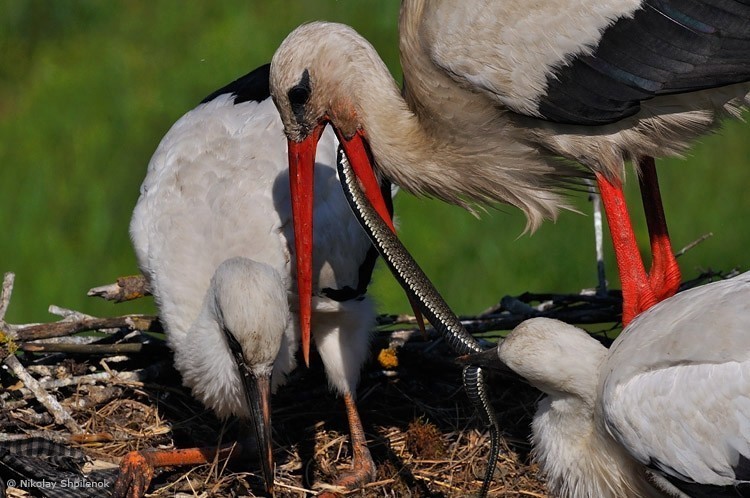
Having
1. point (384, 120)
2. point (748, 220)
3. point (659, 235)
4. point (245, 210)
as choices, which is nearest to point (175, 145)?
point (245, 210)

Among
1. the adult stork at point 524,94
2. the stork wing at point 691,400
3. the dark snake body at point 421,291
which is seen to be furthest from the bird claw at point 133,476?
the stork wing at point 691,400

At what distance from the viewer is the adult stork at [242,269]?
5492mm

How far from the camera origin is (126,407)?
21.0 feet

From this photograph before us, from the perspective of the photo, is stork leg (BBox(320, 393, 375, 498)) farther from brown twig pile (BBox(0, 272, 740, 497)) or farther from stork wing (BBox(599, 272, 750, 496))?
stork wing (BBox(599, 272, 750, 496))

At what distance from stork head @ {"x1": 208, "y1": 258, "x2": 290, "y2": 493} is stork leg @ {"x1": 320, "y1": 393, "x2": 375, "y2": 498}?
1.62 feet

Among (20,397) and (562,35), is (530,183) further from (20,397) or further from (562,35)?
(20,397)

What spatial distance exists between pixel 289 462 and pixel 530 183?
1.53m

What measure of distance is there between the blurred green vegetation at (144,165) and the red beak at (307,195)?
3.76m

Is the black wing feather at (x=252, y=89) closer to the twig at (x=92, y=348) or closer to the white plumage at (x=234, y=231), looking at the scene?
the white plumage at (x=234, y=231)

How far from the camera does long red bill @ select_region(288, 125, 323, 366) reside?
5.77 m

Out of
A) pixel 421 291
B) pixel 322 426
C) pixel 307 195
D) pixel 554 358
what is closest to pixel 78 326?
pixel 322 426

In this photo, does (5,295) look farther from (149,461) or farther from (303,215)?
(303,215)

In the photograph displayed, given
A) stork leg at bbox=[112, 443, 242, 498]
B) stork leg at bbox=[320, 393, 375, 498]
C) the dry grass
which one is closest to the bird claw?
stork leg at bbox=[112, 443, 242, 498]

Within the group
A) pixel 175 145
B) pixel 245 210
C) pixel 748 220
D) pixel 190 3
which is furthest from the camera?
pixel 190 3
